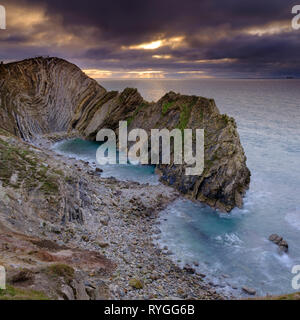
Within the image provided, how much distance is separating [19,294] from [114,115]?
6160 centimetres

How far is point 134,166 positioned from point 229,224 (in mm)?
23720

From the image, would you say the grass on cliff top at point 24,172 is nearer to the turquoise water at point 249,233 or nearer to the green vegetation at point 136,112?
the turquoise water at point 249,233

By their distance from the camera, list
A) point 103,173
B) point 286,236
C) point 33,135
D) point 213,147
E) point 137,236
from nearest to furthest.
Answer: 1. point 137,236
2. point 286,236
3. point 213,147
4. point 103,173
5. point 33,135

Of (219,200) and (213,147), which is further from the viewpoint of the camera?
(213,147)

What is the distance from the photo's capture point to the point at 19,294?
1119 centimetres

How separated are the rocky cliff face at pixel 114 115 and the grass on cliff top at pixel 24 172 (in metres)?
20.9

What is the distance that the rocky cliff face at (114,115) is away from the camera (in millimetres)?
38703

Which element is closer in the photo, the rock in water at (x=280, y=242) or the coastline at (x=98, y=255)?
the coastline at (x=98, y=255)

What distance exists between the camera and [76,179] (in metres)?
32.6

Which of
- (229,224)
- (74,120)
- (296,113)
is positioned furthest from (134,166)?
(296,113)

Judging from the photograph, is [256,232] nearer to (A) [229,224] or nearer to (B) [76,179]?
(A) [229,224]

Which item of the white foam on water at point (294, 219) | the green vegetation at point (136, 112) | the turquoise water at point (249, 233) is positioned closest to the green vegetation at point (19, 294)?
the turquoise water at point (249, 233)

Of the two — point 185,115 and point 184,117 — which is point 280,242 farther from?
point 185,115

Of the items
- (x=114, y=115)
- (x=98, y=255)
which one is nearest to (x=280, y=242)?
(x=98, y=255)
